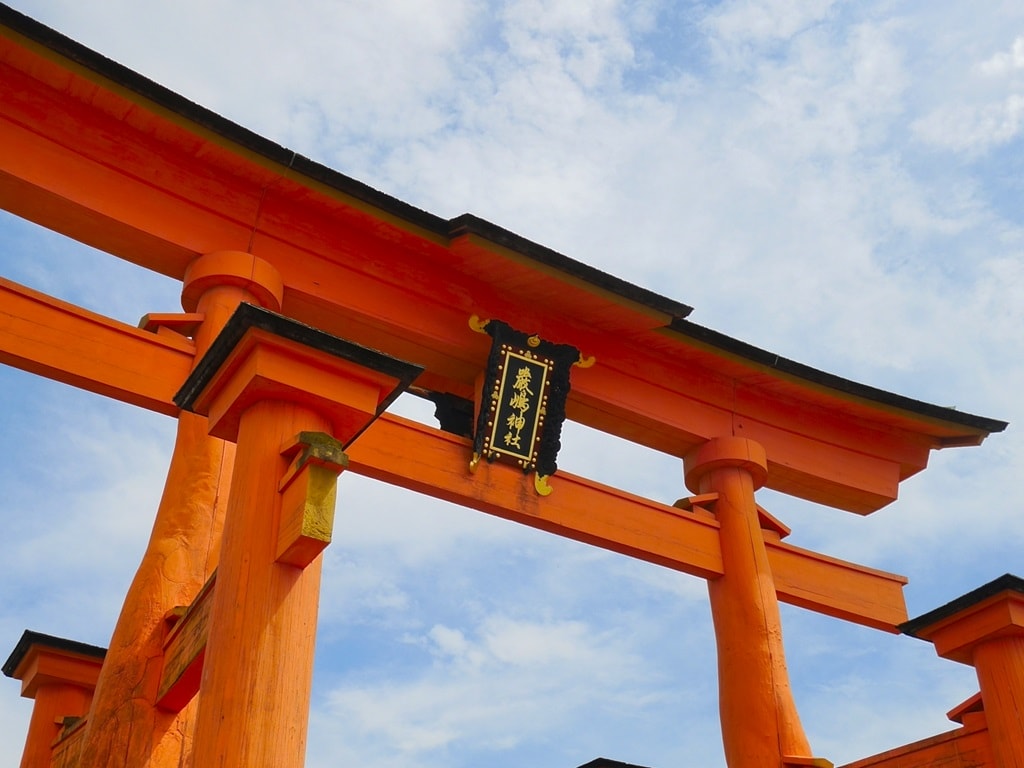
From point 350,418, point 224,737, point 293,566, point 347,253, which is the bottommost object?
point 224,737

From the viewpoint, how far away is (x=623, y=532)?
8391 millimetres

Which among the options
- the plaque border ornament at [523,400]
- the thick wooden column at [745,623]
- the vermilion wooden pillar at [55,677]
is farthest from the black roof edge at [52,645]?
the thick wooden column at [745,623]

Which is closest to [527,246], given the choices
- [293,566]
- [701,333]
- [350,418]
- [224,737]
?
[701,333]

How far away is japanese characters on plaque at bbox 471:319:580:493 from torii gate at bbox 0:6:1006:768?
167mm

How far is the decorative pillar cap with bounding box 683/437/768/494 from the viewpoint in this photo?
359 inches

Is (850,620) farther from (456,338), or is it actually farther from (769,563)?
(456,338)

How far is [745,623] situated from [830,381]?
2507 millimetres

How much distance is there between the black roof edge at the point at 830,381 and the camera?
9.10 m

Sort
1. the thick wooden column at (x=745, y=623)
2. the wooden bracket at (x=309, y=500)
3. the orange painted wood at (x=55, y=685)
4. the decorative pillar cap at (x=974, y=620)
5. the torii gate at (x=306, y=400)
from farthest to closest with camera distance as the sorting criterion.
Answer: the thick wooden column at (x=745, y=623) → the orange painted wood at (x=55, y=685) → the decorative pillar cap at (x=974, y=620) → the torii gate at (x=306, y=400) → the wooden bracket at (x=309, y=500)

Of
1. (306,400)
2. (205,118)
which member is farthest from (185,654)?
(205,118)

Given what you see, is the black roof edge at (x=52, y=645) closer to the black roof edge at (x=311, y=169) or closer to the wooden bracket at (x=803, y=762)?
the black roof edge at (x=311, y=169)

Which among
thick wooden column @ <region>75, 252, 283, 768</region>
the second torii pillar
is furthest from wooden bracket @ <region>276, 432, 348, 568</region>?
thick wooden column @ <region>75, 252, 283, 768</region>

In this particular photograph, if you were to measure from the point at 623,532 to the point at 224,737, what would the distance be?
5303 mm

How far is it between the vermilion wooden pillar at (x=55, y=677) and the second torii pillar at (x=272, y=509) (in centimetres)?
368
